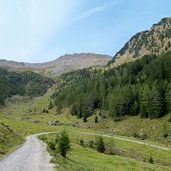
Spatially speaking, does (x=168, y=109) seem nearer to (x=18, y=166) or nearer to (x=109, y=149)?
(x=109, y=149)

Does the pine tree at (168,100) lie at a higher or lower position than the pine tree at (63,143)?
higher

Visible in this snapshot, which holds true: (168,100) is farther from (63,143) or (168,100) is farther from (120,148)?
(63,143)

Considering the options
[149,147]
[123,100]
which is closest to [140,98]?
[123,100]

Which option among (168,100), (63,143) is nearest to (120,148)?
(63,143)

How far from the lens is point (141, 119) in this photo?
568 feet

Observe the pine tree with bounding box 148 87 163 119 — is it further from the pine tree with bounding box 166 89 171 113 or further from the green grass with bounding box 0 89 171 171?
the green grass with bounding box 0 89 171 171

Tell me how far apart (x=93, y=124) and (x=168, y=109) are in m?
43.8

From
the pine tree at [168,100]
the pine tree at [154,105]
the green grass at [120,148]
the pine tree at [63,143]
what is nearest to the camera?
the pine tree at [63,143]

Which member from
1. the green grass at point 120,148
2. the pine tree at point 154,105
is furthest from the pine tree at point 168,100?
the green grass at point 120,148

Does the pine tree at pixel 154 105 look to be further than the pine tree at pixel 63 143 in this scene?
Yes

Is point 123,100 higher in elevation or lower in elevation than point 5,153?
higher

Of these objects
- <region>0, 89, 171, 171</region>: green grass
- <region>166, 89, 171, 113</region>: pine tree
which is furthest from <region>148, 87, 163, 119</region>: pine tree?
<region>0, 89, 171, 171</region>: green grass

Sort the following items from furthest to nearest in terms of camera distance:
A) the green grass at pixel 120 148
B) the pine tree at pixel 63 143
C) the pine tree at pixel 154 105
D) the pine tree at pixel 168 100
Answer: the pine tree at pixel 154 105 < the pine tree at pixel 168 100 < the green grass at pixel 120 148 < the pine tree at pixel 63 143

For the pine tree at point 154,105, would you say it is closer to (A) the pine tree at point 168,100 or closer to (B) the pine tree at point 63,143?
(A) the pine tree at point 168,100
